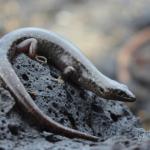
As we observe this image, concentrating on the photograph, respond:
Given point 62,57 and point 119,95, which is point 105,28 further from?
point 119,95

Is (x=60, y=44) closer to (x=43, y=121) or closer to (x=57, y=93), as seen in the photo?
(x=57, y=93)

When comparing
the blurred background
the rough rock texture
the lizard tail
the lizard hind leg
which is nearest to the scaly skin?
the lizard hind leg

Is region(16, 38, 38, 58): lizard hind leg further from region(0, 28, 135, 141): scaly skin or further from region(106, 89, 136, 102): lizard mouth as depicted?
region(106, 89, 136, 102): lizard mouth

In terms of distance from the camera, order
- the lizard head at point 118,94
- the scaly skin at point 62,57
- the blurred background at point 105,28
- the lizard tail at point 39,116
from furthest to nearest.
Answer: the blurred background at point 105,28, the lizard head at point 118,94, the scaly skin at point 62,57, the lizard tail at point 39,116

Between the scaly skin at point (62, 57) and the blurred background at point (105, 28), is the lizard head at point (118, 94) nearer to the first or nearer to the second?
the scaly skin at point (62, 57)

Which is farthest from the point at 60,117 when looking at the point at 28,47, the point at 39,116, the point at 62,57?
the point at 62,57

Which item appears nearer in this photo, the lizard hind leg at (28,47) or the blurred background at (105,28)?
the lizard hind leg at (28,47)

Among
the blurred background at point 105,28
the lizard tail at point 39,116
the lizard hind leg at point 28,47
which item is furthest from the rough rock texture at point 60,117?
the blurred background at point 105,28
